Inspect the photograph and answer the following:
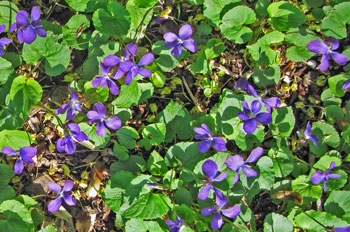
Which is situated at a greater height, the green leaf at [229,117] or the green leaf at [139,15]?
the green leaf at [139,15]

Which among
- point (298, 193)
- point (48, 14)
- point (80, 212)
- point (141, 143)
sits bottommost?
point (80, 212)

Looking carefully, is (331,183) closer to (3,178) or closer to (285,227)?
(285,227)

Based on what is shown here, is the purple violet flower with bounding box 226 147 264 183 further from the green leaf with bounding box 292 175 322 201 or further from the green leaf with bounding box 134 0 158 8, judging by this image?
the green leaf with bounding box 134 0 158 8

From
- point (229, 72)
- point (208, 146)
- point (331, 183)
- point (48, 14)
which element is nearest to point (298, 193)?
point (331, 183)

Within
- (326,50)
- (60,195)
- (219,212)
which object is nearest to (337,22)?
(326,50)

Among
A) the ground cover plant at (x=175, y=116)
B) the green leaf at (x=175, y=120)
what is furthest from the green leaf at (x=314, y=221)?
the green leaf at (x=175, y=120)

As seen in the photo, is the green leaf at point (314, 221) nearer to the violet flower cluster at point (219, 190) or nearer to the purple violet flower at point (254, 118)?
the violet flower cluster at point (219, 190)
